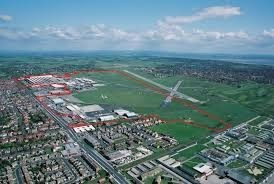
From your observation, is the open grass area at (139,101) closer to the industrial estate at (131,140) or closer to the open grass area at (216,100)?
the industrial estate at (131,140)

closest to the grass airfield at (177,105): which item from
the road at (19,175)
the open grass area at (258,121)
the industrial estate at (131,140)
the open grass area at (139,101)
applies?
the open grass area at (139,101)

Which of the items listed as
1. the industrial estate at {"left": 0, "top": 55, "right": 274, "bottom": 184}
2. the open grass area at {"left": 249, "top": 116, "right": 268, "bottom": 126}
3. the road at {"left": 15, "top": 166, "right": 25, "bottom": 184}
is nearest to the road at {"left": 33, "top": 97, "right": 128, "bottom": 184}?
the industrial estate at {"left": 0, "top": 55, "right": 274, "bottom": 184}

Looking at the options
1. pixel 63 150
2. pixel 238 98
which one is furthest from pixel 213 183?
pixel 238 98

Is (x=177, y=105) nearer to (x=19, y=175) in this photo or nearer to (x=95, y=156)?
(x=95, y=156)

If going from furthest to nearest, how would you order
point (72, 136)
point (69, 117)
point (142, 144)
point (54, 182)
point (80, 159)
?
1. point (69, 117)
2. point (72, 136)
3. point (142, 144)
4. point (80, 159)
5. point (54, 182)

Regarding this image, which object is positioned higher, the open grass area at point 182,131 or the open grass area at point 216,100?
the open grass area at point 216,100

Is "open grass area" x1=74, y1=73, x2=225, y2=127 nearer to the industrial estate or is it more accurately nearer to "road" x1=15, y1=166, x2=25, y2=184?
the industrial estate

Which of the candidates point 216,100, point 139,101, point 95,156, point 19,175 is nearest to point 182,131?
point 95,156

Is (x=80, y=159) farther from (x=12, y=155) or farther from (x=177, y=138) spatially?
(x=177, y=138)
